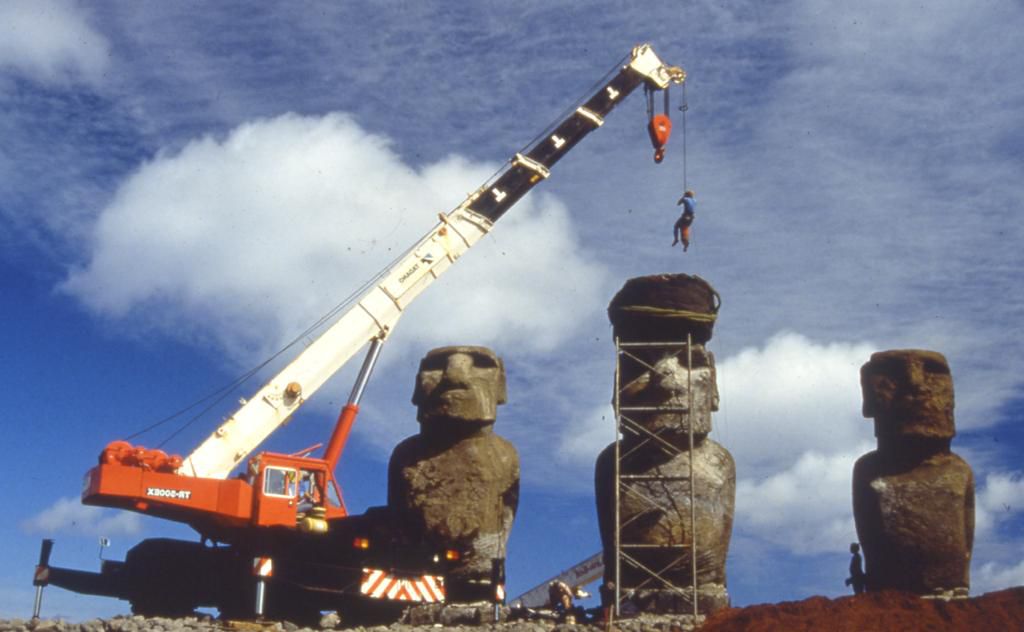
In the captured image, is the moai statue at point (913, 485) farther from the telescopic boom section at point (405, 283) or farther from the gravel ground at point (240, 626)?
the telescopic boom section at point (405, 283)

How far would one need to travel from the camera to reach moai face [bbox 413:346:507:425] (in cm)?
1972

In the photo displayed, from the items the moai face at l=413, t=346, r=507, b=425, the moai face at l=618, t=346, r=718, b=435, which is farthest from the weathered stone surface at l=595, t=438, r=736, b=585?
the moai face at l=413, t=346, r=507, b=425

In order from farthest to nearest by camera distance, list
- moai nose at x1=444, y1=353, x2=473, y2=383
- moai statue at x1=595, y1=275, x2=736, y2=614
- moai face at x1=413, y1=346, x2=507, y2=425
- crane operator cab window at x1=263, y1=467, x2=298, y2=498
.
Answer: moai nose at x1=444, y1=353, x2=473, y2=383
moai face at x1=413, y1=346, x2=507, y2=425
crane operator cab window at x1=263, y1=467, x2=298, y2=498
moai statue at x1=595, y1=275, x2=736, y2=614

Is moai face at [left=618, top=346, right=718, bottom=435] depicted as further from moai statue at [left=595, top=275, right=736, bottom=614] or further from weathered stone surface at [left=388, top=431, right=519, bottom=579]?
weathered stone surface at [left=388, top=431, right=519, bottom=579]

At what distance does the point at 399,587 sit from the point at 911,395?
8.60m

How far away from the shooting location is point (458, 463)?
64.1 ft

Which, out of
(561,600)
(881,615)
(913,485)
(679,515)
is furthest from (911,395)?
(561,600)

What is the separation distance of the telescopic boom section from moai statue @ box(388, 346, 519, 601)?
1634 mm

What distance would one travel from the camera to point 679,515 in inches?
720

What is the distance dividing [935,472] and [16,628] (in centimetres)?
1337

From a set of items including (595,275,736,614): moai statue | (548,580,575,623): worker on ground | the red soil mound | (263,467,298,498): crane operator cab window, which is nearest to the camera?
the red soil mound

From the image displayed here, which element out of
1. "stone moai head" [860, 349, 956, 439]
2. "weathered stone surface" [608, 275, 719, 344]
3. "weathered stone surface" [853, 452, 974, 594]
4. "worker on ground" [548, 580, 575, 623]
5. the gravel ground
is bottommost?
the gravel ground

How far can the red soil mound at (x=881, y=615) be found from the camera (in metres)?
13.8

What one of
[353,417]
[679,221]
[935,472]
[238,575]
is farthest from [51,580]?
[935,472]
